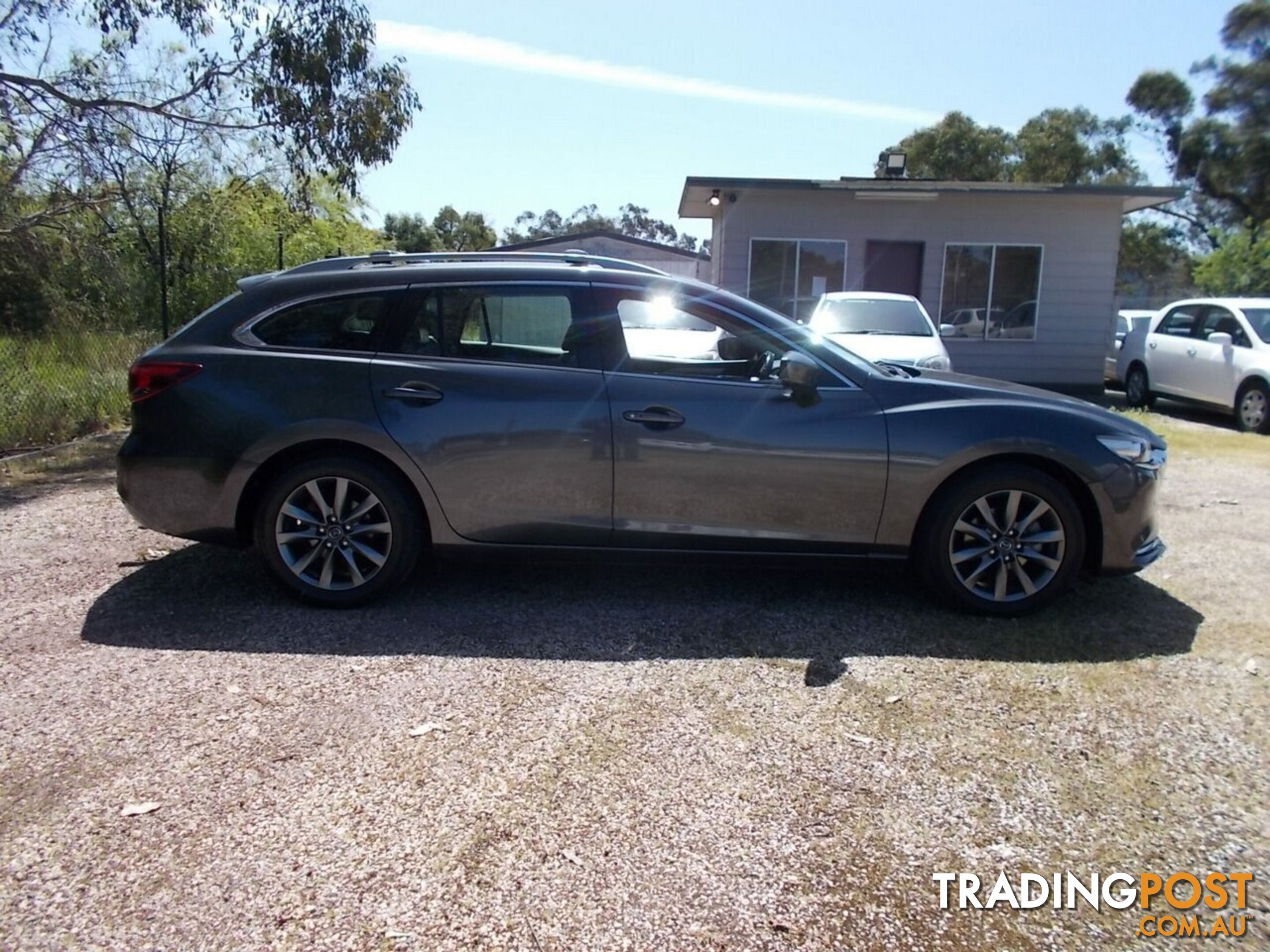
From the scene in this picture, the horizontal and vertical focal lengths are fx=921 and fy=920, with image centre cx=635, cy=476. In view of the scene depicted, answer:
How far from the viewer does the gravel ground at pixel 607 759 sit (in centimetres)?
237

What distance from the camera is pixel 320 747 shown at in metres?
3.13

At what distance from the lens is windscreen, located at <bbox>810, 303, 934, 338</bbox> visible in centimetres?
1088

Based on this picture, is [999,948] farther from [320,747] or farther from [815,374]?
[815,374]

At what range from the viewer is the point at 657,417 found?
167 inches

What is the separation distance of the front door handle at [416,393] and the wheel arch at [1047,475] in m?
2.32

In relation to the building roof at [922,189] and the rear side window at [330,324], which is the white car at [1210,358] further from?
the rear side window at [330,324]

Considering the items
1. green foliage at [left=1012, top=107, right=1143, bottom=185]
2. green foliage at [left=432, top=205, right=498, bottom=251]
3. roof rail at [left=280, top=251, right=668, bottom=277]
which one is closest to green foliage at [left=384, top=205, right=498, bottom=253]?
green foliage at [left=432, top=205, right=498, bottom=251]

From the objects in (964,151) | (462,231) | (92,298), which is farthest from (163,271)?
(462,231)

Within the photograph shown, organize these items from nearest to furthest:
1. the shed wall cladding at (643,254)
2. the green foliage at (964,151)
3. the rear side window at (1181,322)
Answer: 1. the rear side window at (1181,322)
2. the shed wall cladding at (643,254)
3. the green foliage at (964,151)

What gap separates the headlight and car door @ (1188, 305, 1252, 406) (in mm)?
8890

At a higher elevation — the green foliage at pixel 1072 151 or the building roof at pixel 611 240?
the green foliage at pixel 1072 151
